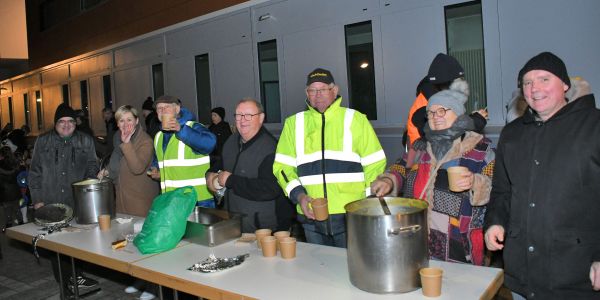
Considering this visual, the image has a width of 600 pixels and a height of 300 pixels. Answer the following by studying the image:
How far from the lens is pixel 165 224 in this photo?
2.69 meters

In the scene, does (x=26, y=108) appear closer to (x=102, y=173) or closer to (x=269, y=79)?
(x=269, y=79)

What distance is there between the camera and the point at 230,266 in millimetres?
2318

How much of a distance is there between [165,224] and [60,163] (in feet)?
7.57

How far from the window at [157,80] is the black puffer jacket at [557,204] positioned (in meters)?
8.55

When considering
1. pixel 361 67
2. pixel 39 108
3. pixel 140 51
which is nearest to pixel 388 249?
pixel 361 67

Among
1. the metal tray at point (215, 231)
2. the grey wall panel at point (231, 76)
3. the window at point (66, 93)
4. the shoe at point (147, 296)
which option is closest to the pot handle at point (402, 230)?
the metal tray at point (215, 231)

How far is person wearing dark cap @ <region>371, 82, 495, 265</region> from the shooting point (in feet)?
7.82

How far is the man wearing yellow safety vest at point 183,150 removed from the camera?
11.4 ft

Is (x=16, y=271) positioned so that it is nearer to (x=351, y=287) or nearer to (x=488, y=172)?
(x=351, y=287)

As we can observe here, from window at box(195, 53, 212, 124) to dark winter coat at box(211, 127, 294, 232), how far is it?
5537 millimetres

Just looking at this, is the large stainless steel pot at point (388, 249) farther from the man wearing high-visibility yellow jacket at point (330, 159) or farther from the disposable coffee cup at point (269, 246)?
the man wearing high-visibility yellow jacket at point (330, 159)

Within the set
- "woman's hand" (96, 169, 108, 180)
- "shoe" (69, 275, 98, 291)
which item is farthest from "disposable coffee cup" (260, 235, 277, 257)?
"shoe" (69, 275, 98, 291)

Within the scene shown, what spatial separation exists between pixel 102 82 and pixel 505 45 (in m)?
9.61

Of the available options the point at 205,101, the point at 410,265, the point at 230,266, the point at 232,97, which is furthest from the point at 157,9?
the point at 410,265
